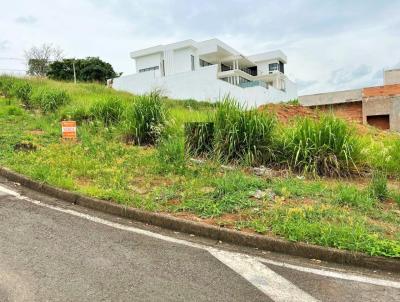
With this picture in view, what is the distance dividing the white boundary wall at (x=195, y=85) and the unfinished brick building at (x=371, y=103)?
5810 mm

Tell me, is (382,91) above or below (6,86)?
above

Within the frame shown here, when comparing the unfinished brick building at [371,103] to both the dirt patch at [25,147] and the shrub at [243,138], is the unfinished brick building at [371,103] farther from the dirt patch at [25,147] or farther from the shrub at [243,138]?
the dirt patch at [25,147]

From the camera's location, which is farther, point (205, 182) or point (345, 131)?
point (345, 131)

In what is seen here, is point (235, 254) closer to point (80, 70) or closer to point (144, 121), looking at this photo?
point (144, 121)

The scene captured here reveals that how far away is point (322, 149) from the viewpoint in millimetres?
7484

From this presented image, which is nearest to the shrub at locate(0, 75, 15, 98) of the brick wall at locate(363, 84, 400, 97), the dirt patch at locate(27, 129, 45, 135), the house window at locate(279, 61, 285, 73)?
the dirt patch at locate(27, 129, 45, 135)

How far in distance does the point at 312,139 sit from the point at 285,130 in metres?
0.70

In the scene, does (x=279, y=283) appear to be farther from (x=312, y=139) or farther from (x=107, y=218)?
(x=312, y=139)

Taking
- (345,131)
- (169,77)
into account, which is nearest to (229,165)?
(345,131)

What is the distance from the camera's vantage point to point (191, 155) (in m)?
8.05

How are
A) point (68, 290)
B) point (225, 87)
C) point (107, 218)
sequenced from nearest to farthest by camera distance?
1. point (68, 290)
2. point (107, 218)
3. point (225, 87)

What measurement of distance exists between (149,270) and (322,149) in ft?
15.8

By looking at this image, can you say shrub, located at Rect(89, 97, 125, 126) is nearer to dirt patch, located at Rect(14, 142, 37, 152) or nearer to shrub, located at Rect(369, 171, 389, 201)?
dirt patch, located at Rect(14, 142, 37, 152)

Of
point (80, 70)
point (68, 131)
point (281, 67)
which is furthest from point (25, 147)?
point (281, 67)
